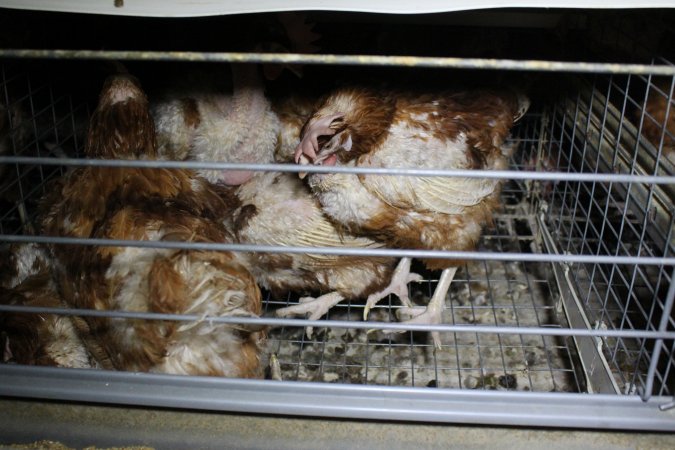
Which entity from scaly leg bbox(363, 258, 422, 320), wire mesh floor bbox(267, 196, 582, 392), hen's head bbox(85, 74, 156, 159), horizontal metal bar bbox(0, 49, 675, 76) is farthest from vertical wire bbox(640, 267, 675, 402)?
hen's head bbox(85, 74, 156, 159)

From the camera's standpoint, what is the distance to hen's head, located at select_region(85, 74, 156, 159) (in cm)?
167

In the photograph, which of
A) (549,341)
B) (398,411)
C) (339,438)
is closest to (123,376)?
(339,438)

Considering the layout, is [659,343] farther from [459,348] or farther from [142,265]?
[142,265]

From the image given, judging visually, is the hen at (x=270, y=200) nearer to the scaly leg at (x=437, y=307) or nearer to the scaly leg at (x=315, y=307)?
the scaly leg at (x=315, y=307)

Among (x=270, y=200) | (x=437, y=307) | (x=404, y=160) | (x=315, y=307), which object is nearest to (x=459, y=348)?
(x=437, y=307)

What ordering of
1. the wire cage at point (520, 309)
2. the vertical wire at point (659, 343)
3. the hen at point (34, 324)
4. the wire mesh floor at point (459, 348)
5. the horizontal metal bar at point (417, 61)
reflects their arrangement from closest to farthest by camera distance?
the horizontal metal bar at point (417, 61) < the vertical wire at point (659, 343) < the wire cage at point (520, 309) < the hen at point (34, 324) < the wire mesh floor at point (459, 348)

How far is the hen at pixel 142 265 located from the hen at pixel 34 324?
0.42ft

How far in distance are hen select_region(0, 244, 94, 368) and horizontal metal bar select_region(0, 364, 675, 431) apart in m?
0.27

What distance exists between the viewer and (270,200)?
→ 187 cm

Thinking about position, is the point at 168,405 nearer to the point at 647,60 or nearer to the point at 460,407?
the point at 460,407

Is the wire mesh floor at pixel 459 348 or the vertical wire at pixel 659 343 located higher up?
the vertical wire at pixel 659 343

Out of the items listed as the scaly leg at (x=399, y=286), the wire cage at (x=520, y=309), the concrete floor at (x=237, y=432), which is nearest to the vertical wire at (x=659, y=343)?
the wire cage at (x=520, y=309)

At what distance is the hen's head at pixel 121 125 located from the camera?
167cm

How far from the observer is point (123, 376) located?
129cm
